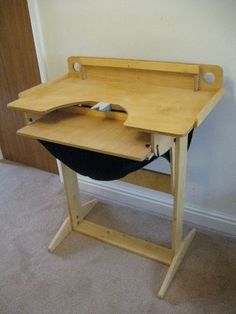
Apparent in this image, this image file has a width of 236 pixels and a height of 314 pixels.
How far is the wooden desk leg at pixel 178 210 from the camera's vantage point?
1.36 meters

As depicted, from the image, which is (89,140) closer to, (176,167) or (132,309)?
(176,167)

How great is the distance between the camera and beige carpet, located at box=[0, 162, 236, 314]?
1528mm

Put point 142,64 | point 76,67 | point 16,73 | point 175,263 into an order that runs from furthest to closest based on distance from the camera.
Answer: point 16,73
point 76,67
point 175,263
point 142,64

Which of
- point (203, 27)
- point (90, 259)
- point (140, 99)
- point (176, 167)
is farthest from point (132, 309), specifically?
point (203, 27)

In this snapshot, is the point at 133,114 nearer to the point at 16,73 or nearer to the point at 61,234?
the point at 61,234

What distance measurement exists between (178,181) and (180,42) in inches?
26.0

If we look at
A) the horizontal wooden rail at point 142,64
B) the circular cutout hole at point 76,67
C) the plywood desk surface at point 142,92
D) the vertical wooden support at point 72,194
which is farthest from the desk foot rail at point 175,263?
the circular cutout hole at point 76,67

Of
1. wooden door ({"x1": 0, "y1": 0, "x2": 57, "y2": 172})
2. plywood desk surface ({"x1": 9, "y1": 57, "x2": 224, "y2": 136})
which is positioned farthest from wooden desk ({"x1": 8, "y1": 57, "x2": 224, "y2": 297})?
wooden door ({"x1": 0, "y1": 0, "x2": 57, "y2": 172})

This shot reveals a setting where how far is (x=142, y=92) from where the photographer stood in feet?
4.95

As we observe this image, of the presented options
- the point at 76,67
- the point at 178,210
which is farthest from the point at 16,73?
the point at 178,210

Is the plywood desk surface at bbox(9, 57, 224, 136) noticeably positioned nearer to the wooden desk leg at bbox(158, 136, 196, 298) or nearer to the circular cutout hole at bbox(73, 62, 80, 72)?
the circular cutout hole at bbox(73, 62, 80, 72)

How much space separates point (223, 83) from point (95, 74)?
657 millimetres

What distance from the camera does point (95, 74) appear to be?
172cm

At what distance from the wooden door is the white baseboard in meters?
0.49
